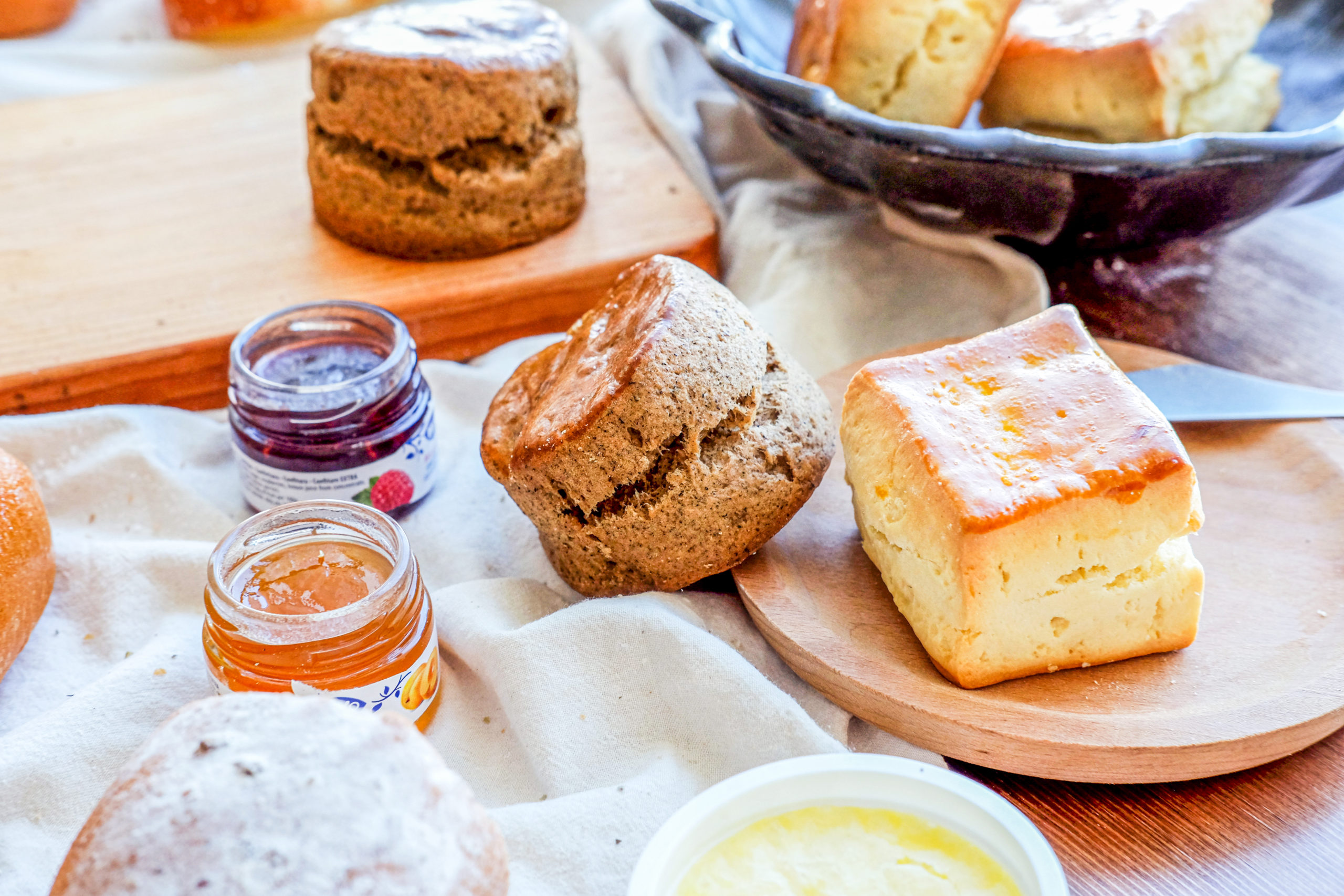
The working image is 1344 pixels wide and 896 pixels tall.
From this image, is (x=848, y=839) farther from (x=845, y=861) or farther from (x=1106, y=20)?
(x=1106, y=20)

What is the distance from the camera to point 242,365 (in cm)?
142

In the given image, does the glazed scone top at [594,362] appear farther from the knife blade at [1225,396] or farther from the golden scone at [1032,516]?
the knife blade at [1225,396]

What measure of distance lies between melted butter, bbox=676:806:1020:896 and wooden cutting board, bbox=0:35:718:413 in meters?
1.08

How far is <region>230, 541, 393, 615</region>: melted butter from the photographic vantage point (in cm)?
118

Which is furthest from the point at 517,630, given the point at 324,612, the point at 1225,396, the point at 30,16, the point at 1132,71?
the point at 30,16

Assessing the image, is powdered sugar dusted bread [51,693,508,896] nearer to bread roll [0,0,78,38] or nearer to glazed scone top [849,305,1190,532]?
glazed scone top [849,305,1190,532]

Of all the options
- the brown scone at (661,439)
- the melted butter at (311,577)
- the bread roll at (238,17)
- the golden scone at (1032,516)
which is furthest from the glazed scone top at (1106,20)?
the bread roll at (238,17)

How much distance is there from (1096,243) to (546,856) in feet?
3.96

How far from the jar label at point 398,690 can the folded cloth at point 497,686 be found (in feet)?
0.14

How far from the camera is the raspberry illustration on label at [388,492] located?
1.47 meters

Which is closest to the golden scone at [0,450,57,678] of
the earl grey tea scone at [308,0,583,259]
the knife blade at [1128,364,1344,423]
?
the earl grey tea scone at [308,0,583,259]

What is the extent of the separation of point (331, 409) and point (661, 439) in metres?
0.47

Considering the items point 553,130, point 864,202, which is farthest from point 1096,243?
point 553,130

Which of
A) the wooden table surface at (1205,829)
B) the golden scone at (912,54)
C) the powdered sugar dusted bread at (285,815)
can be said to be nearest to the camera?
the powdered sugar dusted bread at (285,815)
